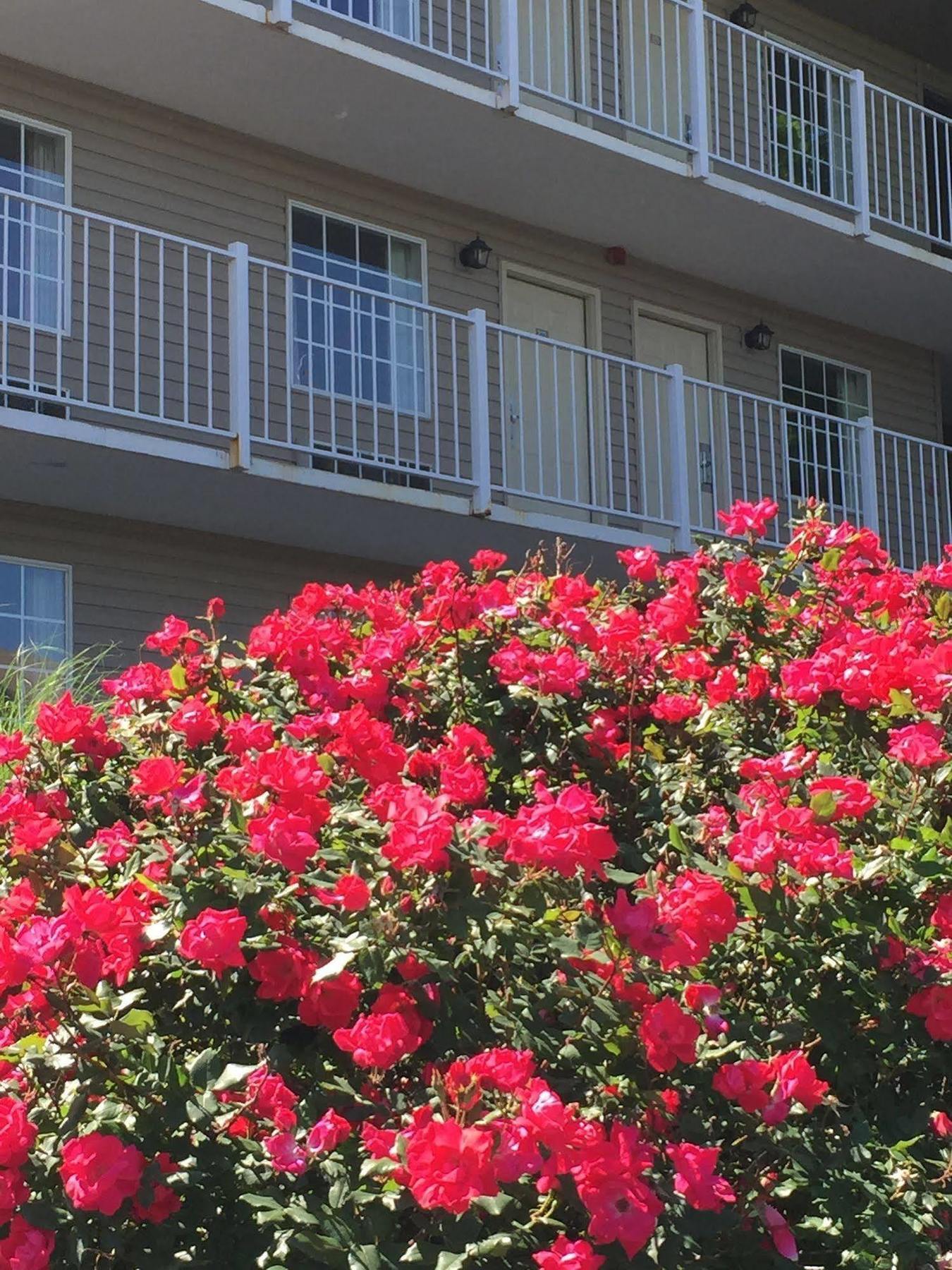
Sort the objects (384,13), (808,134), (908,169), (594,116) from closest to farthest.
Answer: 1. (384,13)
2. (594,116)
3. (808,134)
4. (908,169)

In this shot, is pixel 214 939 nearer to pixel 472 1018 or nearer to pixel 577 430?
pixel 472 1018

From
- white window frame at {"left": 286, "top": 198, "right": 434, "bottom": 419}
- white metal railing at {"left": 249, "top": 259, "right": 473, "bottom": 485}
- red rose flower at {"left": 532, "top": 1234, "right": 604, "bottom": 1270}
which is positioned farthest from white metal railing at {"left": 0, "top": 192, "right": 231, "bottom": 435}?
red rose flower at {"left": 532, "top": 1234, "right": 604, "bottom": 1270}

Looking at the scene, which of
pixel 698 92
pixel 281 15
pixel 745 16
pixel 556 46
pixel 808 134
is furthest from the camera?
pixel 808 134

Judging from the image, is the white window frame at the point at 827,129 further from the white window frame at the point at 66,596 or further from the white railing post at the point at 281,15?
the white window frame at the point at 66,596

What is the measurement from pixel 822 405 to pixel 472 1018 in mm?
13666

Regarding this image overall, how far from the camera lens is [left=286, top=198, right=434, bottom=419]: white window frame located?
11.0m

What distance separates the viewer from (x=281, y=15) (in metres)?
10.2

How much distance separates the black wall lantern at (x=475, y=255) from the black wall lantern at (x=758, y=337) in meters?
2.97

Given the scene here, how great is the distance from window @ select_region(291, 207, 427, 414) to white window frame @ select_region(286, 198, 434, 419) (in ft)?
0.05

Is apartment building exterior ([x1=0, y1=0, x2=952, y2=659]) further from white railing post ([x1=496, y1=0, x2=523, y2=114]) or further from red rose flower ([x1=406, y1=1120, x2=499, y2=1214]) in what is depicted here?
red rose flower ([x1=406, y1=1120, x2=499, y2=1214])

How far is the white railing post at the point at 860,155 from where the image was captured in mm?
13578

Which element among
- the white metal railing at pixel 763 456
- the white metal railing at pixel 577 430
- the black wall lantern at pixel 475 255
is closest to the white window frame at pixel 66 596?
the white metal railing at pixel 577 430

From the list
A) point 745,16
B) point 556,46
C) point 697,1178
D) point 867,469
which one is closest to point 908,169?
point 745,16

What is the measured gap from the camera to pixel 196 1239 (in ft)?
8.93
